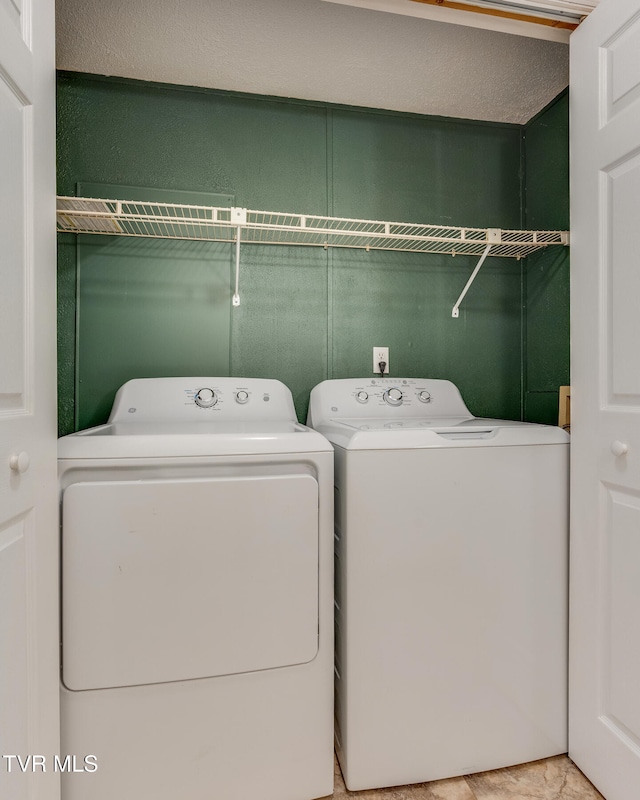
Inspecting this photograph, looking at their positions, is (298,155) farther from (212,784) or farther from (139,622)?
(212,784)

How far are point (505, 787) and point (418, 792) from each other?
10.0 inches

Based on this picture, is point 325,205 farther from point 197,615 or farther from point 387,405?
point 197,615

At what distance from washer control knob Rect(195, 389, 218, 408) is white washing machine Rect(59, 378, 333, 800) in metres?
0.51

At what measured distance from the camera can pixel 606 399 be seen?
1267 millimetres

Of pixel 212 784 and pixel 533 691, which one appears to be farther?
pixel 533 691

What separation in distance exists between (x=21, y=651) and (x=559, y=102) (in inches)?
99.6

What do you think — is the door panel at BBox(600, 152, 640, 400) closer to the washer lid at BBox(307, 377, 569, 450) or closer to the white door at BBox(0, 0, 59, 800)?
the washer lid at BBox(307, 377, 569, 450)

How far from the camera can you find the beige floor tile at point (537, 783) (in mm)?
1288

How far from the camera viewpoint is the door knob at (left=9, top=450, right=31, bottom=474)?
88 centimetres

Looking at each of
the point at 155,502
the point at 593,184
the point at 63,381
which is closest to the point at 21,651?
the point at 155,502

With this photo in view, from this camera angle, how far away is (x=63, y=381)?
180 centimetres

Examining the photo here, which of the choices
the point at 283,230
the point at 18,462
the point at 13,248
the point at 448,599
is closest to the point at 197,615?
the point at 18,462

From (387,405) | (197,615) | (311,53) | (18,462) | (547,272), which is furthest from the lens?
(547,272)

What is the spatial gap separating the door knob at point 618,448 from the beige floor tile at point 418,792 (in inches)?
41.0
